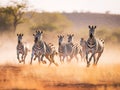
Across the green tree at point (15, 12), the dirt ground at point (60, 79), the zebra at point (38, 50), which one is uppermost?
the green tree at point (15, 12)

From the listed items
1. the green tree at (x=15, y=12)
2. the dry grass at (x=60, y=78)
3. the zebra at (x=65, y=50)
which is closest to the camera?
the dry grass at (x=60, y=78)

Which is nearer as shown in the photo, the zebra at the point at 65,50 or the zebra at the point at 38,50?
the zebra at the point at 38,50

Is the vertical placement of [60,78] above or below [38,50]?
below

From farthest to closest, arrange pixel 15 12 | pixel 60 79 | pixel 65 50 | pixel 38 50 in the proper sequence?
pixel 15 12 → pixel 65 50 → pixel 38 50 → pixel 60 79

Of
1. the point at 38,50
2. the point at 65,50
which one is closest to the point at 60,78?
the point at 38,50

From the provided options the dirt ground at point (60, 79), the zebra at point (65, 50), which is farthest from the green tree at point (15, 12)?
the dirt ground at point (60, 79)

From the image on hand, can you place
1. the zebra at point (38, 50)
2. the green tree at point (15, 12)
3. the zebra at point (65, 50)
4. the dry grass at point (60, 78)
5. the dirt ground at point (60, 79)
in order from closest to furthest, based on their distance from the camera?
the dirt ground at point (60, 79) < the dry grass at point (60, 78) < the zebra at point (38, 50) < the zebra at point (65, 50) < the green tree at point (15, 12)

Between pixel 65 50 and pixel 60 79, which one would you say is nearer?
pixel 60 79

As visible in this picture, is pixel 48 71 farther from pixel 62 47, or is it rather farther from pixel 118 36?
pixel 118 36

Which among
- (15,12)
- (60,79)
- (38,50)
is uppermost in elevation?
(15,12)

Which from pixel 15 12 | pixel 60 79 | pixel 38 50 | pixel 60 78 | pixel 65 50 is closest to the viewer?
pixel 60 79

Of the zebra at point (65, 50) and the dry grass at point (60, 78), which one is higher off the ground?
the zebra at point (65, 50)

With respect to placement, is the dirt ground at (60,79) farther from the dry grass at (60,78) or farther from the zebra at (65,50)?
the zebra at (65,50)

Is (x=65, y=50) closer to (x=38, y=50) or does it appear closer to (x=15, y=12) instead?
(x=38, y=50)
